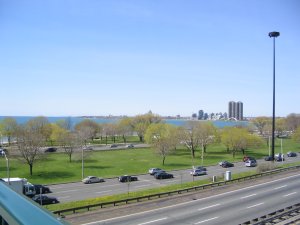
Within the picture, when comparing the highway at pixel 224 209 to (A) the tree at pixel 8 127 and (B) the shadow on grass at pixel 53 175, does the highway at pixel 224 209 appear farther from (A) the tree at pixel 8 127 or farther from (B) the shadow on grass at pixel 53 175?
(A) the tree at pixel 8 127

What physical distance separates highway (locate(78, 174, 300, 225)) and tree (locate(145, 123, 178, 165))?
24462mm

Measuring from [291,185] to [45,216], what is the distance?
32407 millimetres

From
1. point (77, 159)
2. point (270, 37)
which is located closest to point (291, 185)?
point (270, 37)

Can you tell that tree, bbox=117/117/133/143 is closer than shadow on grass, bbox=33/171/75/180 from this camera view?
No

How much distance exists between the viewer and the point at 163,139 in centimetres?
5722

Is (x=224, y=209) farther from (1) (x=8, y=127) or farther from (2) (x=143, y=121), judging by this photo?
(2) (x=143, y=121)

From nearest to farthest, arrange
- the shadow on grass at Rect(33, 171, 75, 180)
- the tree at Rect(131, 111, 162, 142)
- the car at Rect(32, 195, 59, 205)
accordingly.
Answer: the car at Rect(32, 195, 59, 205), the shadow on grass at Rect(33, 171, 75, 180), the tree at Rect(131, 111, 162, 142)

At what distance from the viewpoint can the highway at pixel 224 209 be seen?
20453 millimetres

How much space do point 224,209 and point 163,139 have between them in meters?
34.1

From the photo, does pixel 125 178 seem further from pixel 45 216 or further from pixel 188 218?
pixel 45 216

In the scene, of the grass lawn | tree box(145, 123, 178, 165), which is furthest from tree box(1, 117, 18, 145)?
tree box(145, 123, 178, 165)

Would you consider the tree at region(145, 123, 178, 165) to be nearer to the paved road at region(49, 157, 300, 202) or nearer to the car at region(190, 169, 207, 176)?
the paved road at region(49, 157, 300, 202)

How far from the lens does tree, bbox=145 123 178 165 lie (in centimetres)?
5531

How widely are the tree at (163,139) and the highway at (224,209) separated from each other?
2446cm
